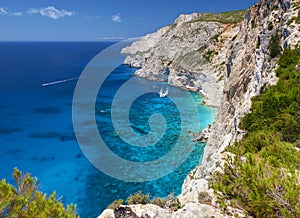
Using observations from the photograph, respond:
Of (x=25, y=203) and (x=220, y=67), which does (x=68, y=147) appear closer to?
(x=25, y=203)

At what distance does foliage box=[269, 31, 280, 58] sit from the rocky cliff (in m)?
0.30

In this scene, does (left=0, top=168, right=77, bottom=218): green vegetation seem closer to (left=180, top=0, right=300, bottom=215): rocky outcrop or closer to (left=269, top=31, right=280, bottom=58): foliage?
(left=180, top=0, right=300, bottom=215): rocky outcrop

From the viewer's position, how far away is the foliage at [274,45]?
688 inches

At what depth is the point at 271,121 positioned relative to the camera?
1131 centimetres

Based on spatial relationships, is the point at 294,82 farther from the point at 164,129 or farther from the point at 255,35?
the point at 164,129

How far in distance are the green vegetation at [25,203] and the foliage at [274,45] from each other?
57.2 feet

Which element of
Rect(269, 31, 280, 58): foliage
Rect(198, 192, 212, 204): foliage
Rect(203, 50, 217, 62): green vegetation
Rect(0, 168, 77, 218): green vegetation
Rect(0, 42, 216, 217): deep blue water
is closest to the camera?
Rect(0, 168, 77, 218): green vegetation

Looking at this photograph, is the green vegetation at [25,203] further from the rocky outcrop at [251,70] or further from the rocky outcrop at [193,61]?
the rocky outcrop at [193,61]

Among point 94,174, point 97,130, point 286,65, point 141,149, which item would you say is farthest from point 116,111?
point 286,65

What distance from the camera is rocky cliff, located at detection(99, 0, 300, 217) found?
9.18 m

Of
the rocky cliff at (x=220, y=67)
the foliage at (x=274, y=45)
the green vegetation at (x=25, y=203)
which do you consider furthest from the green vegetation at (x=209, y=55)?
the green vegetation at (x=25, y=203)

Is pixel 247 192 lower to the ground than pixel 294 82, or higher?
lower

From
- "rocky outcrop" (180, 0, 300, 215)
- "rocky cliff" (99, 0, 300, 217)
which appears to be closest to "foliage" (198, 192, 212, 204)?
"rocky cliff" (99, 0, 300, 217)

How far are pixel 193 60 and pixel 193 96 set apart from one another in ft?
59.4
